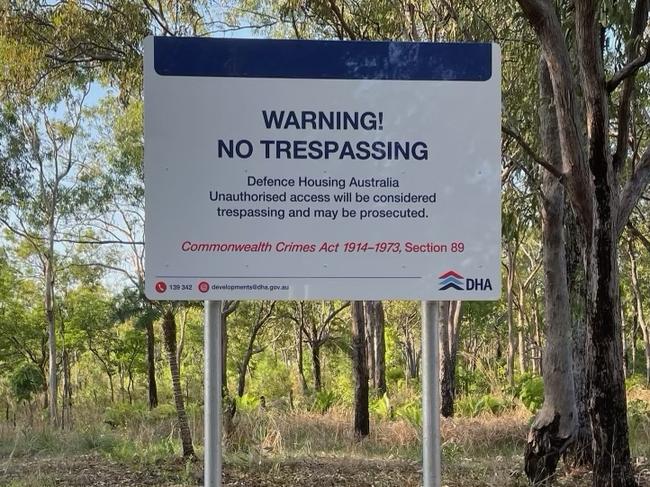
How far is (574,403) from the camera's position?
17.8ft

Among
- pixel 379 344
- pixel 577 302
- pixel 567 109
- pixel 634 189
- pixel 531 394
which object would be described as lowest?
pixel 531 394

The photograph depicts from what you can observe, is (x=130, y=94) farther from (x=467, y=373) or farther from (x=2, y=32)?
(x=467, y=373)

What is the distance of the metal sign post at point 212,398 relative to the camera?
2580mm

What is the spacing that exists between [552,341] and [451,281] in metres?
3.43

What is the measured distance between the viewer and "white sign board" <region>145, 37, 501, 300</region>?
256cm

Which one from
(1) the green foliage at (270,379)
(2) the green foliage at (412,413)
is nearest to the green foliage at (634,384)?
(2) the green foliage at (412,413)

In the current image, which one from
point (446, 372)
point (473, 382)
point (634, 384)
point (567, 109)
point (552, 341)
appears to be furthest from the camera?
point (634, 384)

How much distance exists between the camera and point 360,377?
10.2 m

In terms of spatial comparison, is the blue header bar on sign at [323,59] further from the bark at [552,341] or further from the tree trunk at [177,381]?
the tree trunk at [177,381]

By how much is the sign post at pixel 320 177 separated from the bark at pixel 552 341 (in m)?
3.11

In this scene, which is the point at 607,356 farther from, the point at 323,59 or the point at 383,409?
the point at 383,409

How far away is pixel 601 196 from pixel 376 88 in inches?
75.1

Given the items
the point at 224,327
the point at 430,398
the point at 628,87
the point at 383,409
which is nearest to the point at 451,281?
the point at 430,398

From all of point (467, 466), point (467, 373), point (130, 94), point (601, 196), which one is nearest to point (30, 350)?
point (467, 373)
